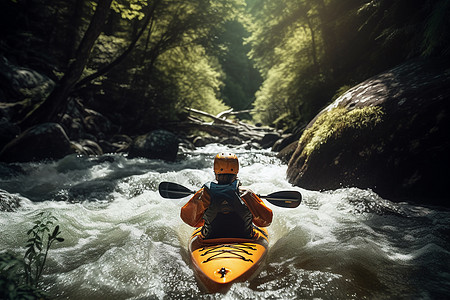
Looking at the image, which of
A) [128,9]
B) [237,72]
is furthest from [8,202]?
[237,72]

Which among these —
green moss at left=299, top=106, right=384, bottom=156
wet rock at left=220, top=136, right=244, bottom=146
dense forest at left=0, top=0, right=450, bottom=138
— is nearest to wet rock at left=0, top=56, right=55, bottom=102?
dense forest at left=0, top=0, right=450, bottom=138

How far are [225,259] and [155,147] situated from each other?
727 centimetres

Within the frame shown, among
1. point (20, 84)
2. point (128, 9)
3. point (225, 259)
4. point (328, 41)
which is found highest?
point (328, 41)

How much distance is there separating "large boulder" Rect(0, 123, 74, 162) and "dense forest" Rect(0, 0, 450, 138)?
0.71 metres

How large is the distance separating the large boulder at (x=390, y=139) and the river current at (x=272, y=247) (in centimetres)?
25

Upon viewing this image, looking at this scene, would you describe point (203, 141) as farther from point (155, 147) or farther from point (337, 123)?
point (337, 123)

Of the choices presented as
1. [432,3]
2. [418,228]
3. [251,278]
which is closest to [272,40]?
[432,3]

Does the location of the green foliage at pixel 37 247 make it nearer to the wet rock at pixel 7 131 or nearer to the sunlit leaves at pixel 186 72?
the wet rock at pixel 7 131

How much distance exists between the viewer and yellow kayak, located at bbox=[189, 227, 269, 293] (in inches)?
75.6

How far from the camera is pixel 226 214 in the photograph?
8.22ft

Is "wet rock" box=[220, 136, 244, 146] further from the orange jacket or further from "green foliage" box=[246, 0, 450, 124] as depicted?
the orange jacket

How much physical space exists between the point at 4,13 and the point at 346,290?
45.1 ft

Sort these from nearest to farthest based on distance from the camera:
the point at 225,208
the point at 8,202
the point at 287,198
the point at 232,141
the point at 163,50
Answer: the point at 225,208 < the point at 287,198 < the point at 8,202 < the point at 163,50 < the point at 232,141

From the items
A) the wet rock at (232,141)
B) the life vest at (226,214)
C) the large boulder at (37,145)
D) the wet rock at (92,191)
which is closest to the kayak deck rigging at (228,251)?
the life vest at (226,214)
